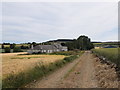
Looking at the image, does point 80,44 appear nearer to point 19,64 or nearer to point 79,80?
point 19,64

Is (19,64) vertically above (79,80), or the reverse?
(79,80)

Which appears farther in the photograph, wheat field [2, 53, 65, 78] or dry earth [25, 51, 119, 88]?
wheat field [2, 53, 65, 78]

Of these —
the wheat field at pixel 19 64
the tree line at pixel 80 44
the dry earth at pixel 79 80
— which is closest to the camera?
the dry earth at pixel 79 80

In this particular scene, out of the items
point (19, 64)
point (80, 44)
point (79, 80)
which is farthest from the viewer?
point (80, 44)

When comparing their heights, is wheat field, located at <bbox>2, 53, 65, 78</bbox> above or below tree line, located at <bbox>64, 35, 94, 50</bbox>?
below

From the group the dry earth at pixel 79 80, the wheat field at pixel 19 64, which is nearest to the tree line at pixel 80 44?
the wheat field at pixel 19 64

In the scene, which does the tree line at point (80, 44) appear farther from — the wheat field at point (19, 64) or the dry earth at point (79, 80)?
the dry earth at point (79, 80)

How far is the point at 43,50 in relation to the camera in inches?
3009

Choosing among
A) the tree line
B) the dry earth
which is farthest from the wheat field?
the tree line

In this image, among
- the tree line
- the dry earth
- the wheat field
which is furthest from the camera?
the tree line

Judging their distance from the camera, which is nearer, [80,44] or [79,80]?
[79,80]

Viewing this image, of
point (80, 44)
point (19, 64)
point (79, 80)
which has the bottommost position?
point (19, 64)

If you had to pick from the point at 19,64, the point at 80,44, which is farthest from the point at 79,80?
the point at 80,44

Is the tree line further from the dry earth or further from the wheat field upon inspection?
the dry earth
